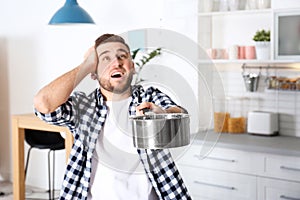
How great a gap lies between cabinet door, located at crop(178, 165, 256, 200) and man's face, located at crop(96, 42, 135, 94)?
205 centimetres

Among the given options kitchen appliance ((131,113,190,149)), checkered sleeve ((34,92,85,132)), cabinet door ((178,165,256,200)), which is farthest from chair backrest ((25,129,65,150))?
kitchen appliance ((131,113,190,149))

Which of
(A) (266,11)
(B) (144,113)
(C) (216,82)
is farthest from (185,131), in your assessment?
(A) (266,11)

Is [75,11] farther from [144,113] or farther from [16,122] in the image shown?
[144,113]

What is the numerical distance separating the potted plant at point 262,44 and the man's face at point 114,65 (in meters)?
2.43

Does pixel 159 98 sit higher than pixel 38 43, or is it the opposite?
pixel 38 43

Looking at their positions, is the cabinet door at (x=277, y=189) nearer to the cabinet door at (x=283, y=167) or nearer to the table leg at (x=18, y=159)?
the cabinet door at (x=283, y=167)

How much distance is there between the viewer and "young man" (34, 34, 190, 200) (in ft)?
3.62

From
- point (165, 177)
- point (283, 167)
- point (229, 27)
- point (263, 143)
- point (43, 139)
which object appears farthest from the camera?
point (43, 139)

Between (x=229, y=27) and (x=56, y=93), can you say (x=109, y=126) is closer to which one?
(x=56, y=93)

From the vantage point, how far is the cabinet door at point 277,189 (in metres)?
2.96

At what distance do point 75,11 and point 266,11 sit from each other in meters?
1.47

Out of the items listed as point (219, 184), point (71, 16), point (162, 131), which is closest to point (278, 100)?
point (219, 184)

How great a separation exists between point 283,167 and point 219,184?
0.47 meters

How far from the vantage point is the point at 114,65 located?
108cm
